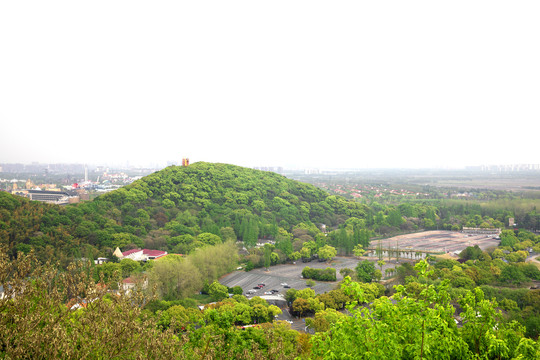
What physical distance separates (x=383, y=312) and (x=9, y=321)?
4727mm

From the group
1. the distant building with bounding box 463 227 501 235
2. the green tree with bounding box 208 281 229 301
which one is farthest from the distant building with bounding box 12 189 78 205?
the distant building with bounding box 463 227 501 235

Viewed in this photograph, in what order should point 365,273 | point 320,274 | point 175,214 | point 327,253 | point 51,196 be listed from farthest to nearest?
point 51,196, point 175,214, point 327,253, point 320,274, point 365,273

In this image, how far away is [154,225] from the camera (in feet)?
99.0

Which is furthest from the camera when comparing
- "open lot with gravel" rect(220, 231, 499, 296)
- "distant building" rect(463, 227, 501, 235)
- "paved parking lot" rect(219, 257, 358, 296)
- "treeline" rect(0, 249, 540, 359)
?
"distant building" rect(463, 227, 501, 235)

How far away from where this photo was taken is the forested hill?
72.6ft

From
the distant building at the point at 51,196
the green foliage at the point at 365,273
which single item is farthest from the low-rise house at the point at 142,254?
the distant building at the point at 51,196

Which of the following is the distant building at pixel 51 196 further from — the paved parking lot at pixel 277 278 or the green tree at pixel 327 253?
the green tree at pixel 327 253

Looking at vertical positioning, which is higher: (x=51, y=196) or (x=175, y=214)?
(x=51, y=196)

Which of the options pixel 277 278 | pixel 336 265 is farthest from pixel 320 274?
pixel 336 265

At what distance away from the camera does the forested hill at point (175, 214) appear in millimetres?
22141

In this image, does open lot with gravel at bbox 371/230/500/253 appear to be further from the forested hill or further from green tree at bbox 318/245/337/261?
the forested hill

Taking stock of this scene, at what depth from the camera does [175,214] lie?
33.5 meters

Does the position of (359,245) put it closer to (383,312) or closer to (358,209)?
(358,209)

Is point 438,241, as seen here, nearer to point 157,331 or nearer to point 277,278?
point 277,278
